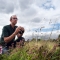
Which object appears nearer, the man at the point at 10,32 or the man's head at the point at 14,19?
the man at the point at 10,32

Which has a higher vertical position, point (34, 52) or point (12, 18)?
point (12, 18)

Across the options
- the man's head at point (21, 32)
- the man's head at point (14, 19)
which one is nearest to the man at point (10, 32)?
the man's head at point (14, 19)

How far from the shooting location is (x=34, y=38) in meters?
6.14

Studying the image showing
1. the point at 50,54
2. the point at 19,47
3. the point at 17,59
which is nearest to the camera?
the point at 50,54

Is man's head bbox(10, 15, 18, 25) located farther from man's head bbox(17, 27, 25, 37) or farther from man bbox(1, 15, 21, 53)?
man's head bbox(17, 27, 25, 37)

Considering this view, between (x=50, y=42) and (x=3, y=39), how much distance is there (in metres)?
1.91

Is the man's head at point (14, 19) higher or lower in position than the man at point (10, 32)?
higher

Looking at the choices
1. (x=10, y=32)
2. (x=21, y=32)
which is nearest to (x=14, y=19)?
(x=10, y=32)

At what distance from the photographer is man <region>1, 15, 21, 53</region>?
258 inches

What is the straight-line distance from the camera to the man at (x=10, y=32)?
21.5 ft

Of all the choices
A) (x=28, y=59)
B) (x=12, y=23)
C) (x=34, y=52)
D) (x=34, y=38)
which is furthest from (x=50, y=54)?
(x=12, y=23)

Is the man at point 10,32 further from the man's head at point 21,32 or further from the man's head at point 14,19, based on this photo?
the man's head at point 21,32

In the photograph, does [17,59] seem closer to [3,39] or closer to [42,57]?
[42,57]

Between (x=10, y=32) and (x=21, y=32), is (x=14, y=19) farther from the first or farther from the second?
(x=21, y=32)
